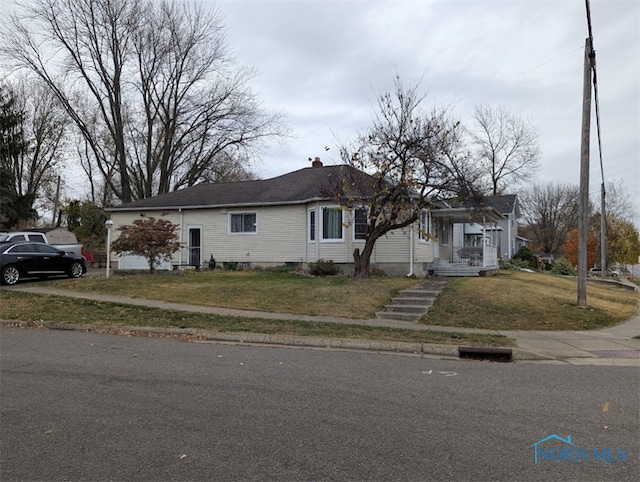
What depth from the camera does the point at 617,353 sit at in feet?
28.6

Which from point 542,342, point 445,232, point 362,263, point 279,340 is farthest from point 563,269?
point 279,340

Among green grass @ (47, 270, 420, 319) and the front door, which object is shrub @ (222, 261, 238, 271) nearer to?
the front door

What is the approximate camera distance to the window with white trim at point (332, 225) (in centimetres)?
2027

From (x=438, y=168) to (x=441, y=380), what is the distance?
10.7 metres

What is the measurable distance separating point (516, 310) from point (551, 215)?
2330 inches

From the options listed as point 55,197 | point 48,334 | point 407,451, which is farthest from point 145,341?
point 55,197

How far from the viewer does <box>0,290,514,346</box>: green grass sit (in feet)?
31.4

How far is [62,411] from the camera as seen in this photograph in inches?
193

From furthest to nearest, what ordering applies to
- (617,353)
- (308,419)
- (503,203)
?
(503,203)
(617,353)
(308,419)

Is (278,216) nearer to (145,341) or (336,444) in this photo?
(145,341)

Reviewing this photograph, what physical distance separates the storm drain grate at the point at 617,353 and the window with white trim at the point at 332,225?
12.3 m

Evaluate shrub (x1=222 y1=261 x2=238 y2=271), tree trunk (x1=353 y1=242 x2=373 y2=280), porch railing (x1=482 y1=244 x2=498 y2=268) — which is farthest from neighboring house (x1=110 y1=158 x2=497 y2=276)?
porch railing (x1=482 y1=244 x2=498 y2=268)

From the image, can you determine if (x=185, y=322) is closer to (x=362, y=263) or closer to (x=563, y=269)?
(x=362, y=263)

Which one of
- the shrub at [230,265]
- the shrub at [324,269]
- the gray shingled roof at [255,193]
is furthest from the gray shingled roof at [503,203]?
the shrub at [230,265]
